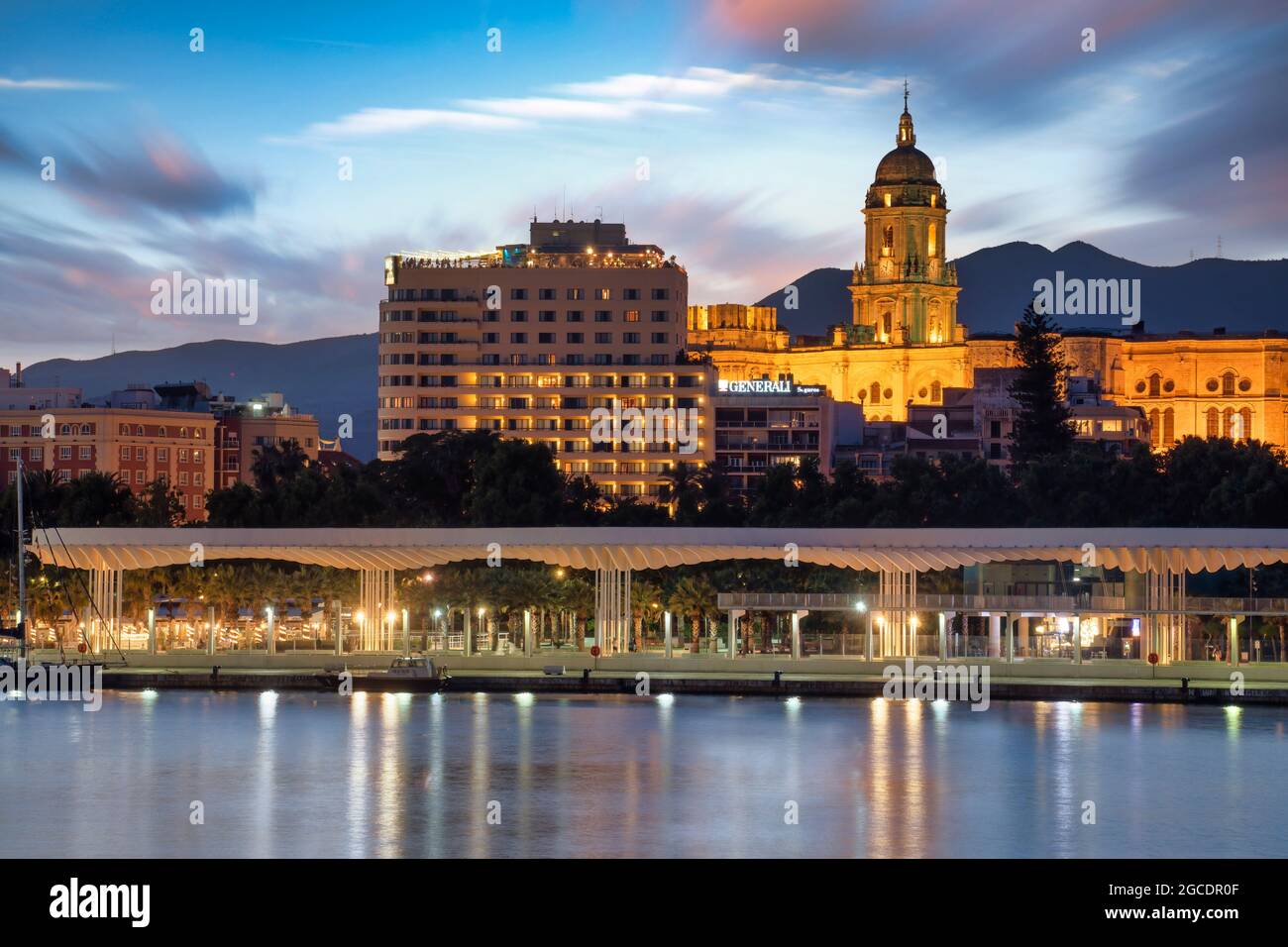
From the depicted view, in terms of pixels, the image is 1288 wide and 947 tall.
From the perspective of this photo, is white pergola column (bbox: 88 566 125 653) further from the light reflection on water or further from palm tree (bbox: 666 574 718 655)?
palm tree (bbox: 666 574 718 655)

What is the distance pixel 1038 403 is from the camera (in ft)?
454

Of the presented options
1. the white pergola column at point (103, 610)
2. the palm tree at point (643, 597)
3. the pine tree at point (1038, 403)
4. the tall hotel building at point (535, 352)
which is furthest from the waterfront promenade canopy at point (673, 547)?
the tall hotel building at point (535, 352)

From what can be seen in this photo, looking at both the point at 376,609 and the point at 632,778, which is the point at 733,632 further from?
the point at 632,778

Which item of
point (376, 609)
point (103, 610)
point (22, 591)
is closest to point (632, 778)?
point (376, 609)

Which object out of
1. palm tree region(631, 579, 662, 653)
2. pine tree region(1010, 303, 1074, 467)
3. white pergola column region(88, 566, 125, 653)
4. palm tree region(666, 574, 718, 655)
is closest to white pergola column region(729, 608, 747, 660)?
palm tree region(666, 574, 718, 655)

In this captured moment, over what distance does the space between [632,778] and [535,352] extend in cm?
11646

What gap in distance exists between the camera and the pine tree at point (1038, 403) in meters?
137

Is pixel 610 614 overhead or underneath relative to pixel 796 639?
Answer: overhead

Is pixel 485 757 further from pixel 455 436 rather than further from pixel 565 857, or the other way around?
pixel 455 436

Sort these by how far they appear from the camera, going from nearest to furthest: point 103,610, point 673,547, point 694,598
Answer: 1. point 673,547
2. point 103,610
3. point 694,598

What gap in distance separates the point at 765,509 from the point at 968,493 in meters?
11.7

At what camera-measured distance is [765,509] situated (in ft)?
365

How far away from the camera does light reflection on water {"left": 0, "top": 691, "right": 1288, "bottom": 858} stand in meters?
41.9
